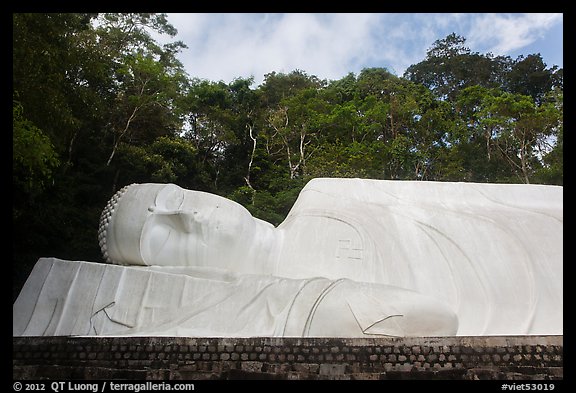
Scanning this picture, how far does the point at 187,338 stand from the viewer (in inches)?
120

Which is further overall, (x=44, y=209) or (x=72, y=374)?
(x=44, y=209)

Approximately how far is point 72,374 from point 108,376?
225mm

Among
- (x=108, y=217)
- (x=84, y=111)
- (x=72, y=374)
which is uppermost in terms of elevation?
(x=84, y=111)

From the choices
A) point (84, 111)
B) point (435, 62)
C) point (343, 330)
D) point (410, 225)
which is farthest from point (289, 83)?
point (343, 330)

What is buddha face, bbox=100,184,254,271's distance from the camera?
424cm

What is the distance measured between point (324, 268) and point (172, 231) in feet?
4.41

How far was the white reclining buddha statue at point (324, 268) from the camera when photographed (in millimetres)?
3364

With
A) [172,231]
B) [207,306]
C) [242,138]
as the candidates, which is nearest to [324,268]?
[207,306]

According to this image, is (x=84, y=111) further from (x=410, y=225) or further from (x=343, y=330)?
(x=343, y=330)

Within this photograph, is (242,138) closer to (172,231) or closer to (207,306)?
(172,231)

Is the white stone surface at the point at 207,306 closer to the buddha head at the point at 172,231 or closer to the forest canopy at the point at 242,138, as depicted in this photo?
the buddha head at the point at 172,231

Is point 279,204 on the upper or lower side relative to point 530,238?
upper

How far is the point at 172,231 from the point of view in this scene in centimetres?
435

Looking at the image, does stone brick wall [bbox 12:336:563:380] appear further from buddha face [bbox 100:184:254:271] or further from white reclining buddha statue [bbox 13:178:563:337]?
buddha face [bbox 100:184:254:271]
